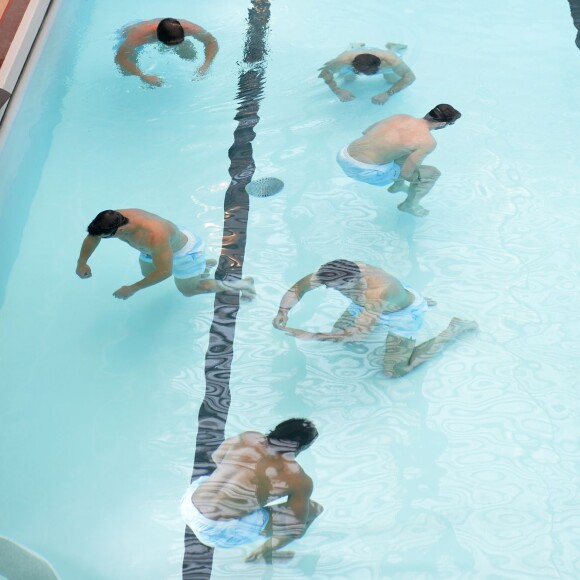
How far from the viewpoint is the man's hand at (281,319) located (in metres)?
4.11

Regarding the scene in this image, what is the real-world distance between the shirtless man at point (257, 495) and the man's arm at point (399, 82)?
3.16 meters

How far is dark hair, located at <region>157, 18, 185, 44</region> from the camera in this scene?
5.33 meters

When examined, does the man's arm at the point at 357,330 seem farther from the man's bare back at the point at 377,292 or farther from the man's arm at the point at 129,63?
the man's arm at the point at 129,63

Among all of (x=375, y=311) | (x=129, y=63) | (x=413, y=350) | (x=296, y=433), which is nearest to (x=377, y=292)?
(x=375, y=311)

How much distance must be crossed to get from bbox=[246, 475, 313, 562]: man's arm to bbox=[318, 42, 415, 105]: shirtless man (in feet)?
10.7

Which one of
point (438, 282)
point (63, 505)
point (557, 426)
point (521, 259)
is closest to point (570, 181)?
point (521, 259)

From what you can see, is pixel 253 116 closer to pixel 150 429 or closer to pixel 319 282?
pixel 319 282

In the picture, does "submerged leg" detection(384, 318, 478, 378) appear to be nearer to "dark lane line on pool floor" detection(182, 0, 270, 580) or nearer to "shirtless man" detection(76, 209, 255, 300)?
"dark lane line on pool floor" detection(182, 0, 270, 580)

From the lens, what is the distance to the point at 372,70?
5527 millimetres

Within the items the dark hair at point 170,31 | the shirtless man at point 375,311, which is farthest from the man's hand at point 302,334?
the dark hair at point 170,31

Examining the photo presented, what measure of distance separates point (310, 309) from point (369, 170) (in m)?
Answer: 0.98

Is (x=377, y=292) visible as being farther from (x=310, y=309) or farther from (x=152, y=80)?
(x=152, y=80)

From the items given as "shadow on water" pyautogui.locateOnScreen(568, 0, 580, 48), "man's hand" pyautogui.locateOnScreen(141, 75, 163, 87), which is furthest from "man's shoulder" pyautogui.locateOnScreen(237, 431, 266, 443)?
"shadow on water" pyautogui.locateOnScreen(568, 0, 580, 48)

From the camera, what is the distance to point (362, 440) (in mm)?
3975
